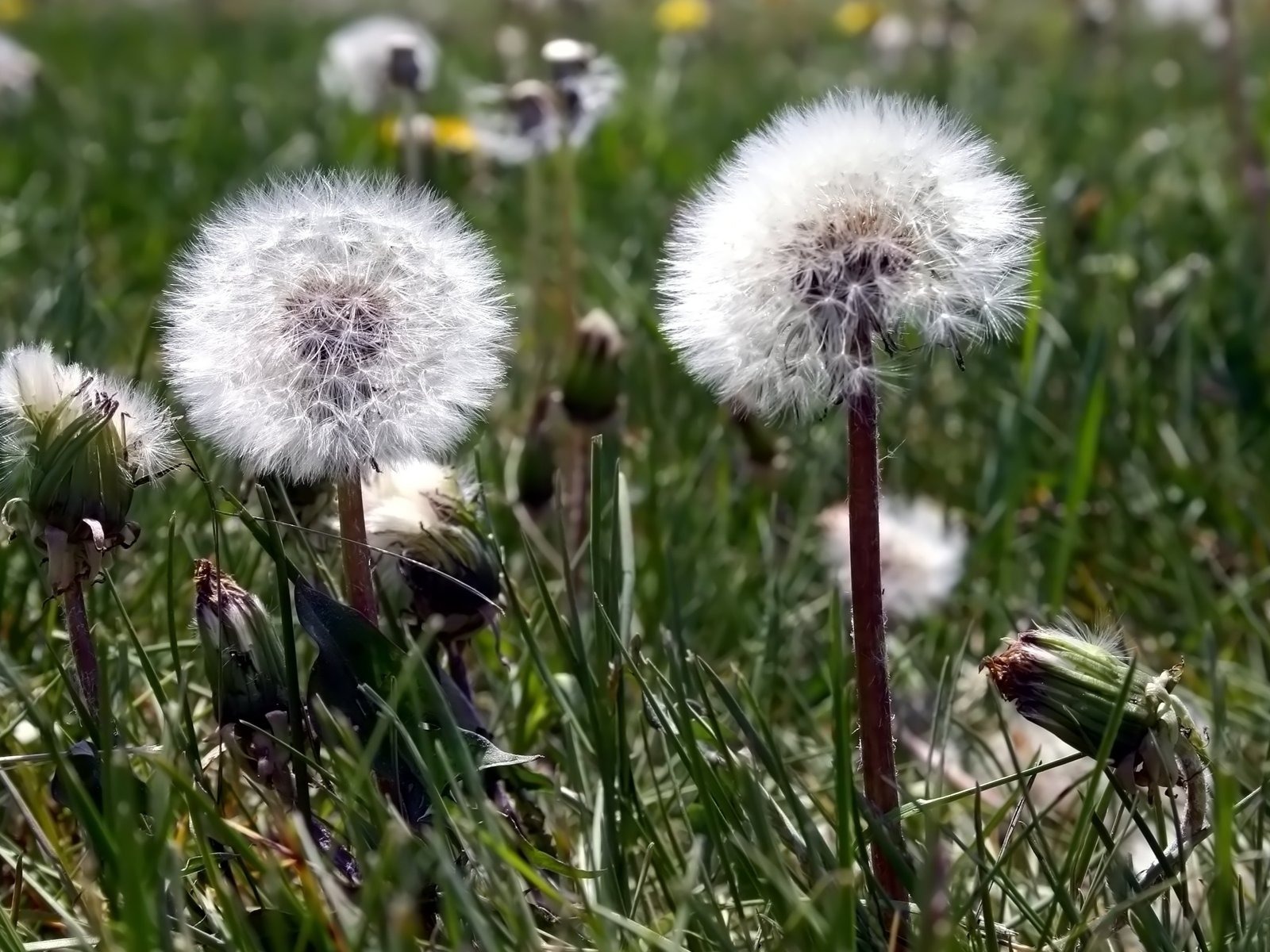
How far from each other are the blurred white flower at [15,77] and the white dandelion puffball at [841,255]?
4.00 m

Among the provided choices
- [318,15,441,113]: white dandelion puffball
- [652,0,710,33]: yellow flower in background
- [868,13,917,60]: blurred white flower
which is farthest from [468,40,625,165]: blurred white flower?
[652,0,710,33]: yellow flower in background

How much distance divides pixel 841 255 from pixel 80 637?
0.66 m

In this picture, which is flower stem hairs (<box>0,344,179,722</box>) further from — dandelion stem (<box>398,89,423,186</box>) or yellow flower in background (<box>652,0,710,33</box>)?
yellow flower in background (<box>652,0,710,33</box>)

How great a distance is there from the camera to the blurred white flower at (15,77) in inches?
180

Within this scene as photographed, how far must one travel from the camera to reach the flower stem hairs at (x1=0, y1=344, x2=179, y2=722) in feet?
3.57

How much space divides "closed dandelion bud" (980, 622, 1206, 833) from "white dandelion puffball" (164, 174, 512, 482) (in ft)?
1.59

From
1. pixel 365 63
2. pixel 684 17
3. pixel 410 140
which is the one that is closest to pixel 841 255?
pixel 410 140

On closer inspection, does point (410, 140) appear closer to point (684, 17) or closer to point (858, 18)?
point (684, 17)

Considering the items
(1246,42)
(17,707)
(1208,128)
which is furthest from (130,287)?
(1246,42)

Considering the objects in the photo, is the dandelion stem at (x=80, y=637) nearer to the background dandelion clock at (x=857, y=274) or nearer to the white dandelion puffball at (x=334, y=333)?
the white dandelion puffball at (x=334, y=333)

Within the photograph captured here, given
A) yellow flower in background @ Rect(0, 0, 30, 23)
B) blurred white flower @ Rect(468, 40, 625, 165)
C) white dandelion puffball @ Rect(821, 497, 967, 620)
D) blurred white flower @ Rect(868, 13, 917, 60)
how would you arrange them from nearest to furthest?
white dandelion puffball @ Rect(821, 497, 967, 620) < blurred white flower @ Rect(468, 40, 625, 165) < blurred white flower @ Rect(868, 13, 917, 60) < yellow flower in background @ Rect(0, 0, 30, 23)

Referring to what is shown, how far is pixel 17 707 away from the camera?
1.44 meters

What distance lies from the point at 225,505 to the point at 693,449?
0.89 metres

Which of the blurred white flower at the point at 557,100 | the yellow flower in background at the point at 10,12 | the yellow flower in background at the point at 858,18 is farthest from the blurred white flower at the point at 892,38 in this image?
the yellow flower in background at the point at 10,12
